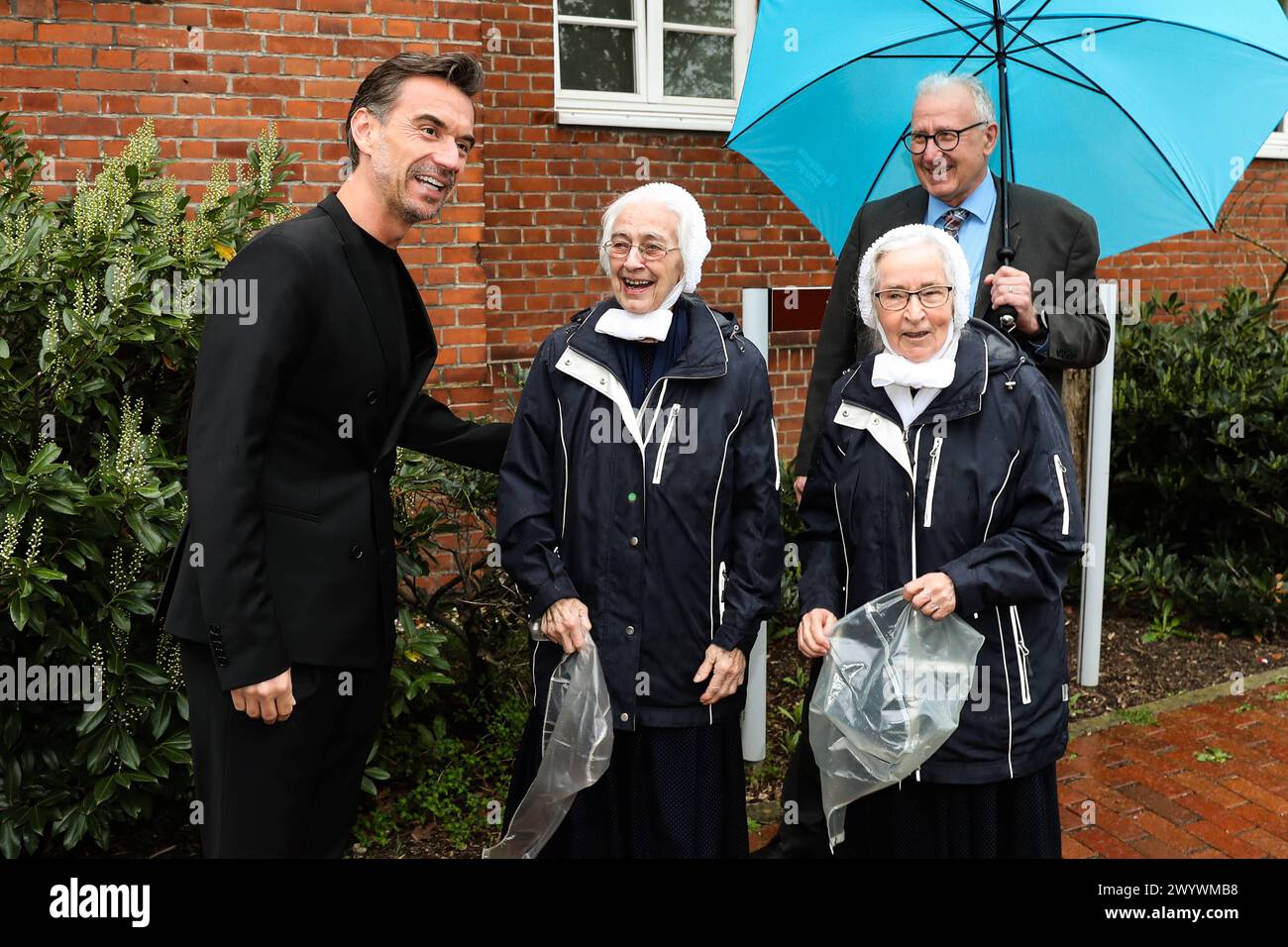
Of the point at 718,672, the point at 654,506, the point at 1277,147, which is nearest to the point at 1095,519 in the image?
the point at 718,672

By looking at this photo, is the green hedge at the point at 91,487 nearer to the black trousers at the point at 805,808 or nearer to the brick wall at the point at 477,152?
the brick wall at the point at 477,152

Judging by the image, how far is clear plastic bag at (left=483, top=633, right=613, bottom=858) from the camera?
9.07 feet

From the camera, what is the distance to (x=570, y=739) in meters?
2.78

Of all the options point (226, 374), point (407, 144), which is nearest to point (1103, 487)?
point (407, 144)

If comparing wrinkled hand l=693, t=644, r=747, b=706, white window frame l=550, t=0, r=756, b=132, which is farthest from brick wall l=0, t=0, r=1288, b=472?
wrinkled hand l=693, t=644, r=747, b=706

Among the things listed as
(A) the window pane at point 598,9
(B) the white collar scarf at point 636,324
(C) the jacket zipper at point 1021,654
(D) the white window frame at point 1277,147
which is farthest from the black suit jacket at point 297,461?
(D) the white window frame at point 1277,147

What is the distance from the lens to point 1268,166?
30.5 ft

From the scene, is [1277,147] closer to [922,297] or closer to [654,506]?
[922,297]

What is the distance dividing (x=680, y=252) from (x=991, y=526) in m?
0.98

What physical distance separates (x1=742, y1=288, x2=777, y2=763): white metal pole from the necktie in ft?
2.49

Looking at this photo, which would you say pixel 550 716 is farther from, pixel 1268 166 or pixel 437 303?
pixel 1268 166

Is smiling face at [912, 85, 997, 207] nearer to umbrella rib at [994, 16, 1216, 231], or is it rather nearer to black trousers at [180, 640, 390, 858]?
umbrella rib at [994, 16, 1216, 231]

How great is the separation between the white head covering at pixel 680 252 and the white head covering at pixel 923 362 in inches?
17.3

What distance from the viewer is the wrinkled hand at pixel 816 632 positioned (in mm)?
2801
